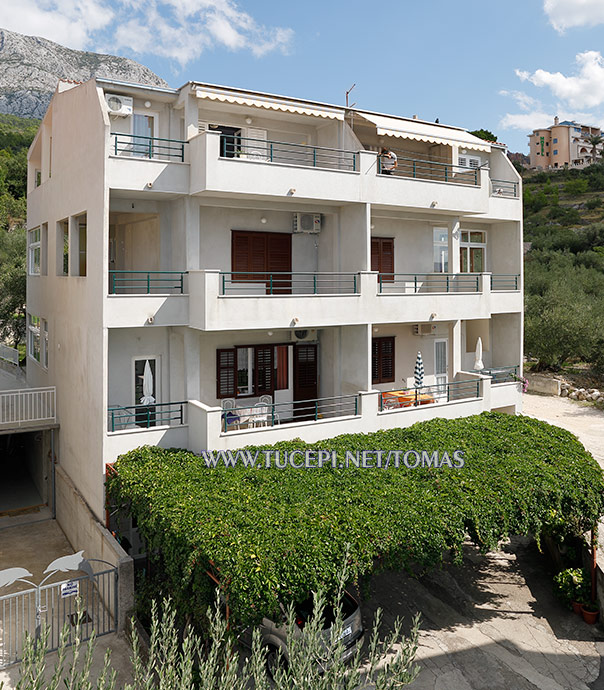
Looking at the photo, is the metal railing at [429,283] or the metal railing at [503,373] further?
the metal railing at [503,373]

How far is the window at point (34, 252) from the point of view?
82.4ft

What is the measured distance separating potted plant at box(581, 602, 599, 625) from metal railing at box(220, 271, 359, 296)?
35.1ft

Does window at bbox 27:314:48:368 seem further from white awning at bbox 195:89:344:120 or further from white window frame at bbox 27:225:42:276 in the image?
white awning at bbox 195:89:344:120

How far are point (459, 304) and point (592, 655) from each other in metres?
11.6

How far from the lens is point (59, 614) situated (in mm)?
12953

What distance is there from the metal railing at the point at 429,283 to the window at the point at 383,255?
8.2 inches

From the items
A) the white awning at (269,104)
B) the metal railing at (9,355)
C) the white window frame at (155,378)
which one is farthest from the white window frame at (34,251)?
the white awning at (269,104)

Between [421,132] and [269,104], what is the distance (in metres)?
5.81

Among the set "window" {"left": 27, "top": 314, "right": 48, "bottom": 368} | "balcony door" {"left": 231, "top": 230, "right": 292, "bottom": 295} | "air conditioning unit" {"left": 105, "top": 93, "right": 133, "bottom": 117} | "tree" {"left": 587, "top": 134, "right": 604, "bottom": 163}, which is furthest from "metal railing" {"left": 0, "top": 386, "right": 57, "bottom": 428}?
"tree" {"left": 587, "top": 134, "right": 604, "bottom": 163}

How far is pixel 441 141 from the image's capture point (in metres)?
20.8

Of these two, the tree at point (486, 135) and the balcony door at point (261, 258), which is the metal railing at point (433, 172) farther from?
the tree at point (486, 135)

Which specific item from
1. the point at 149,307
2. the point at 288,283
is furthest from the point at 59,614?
the point at 288,283

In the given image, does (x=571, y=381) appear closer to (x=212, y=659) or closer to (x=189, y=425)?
(x=189, y=425)

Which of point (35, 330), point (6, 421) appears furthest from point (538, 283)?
point (6, 421)
